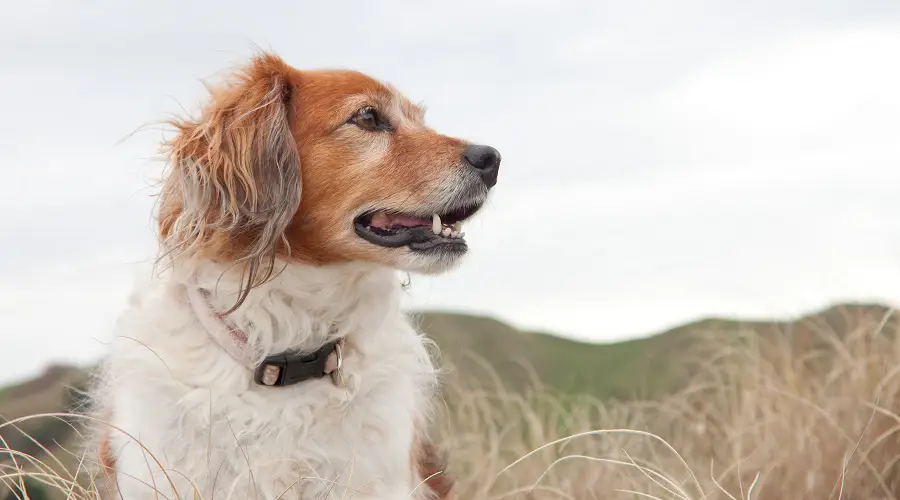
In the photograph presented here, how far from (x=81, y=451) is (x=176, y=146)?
1.69 m

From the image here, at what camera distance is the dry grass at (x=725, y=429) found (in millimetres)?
6105

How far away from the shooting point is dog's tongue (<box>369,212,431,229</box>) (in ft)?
14.7

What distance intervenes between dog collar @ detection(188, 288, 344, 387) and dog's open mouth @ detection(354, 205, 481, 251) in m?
0.60

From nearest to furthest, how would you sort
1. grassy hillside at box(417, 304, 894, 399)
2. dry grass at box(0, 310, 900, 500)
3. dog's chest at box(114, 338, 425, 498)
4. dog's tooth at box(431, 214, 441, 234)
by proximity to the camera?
dog's chest at box(114, 338, 425, 498), dog's tooth at box(431, 214, 441, 234), dry grass at box(0, 310, 900, 500), grassy hillside at box(417, 304, 894, 399)

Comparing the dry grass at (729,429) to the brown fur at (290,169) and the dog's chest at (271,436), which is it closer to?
the dog's chest at (271,436)

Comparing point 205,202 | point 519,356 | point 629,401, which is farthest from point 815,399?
point 205,202

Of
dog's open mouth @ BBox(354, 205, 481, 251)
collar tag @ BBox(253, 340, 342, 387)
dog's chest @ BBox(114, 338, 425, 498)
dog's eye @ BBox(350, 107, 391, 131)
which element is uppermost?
dog's eye @ BBox(350, 107, 391, 131)

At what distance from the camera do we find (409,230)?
4.50m

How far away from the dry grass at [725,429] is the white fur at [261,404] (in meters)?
1.27

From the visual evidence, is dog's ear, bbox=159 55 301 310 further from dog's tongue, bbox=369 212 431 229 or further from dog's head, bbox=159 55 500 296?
dog's tongue, bbox=369 212 431 229

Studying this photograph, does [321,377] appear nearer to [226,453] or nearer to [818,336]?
[226,453]

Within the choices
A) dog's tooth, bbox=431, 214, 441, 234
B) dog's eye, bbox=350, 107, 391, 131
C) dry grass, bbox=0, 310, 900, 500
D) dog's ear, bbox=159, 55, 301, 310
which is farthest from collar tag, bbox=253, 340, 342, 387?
dry grass, bbox=0, 310, 900, 500

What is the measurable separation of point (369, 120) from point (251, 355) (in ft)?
3.90

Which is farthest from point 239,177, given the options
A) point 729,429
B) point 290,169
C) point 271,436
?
point 729,429
